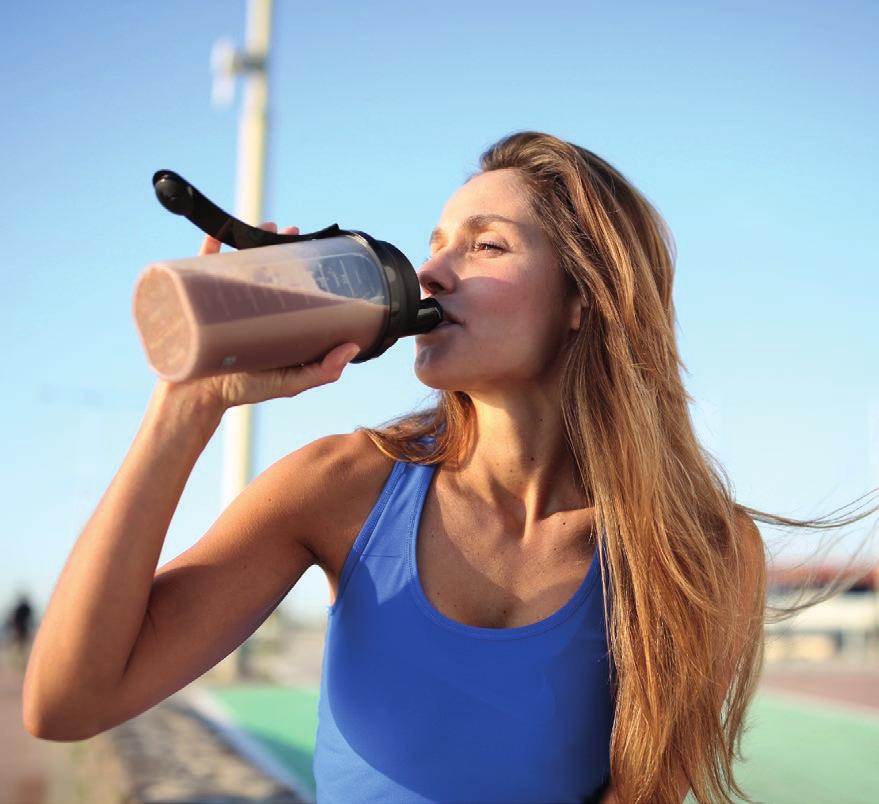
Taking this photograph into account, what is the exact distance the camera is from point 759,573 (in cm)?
221

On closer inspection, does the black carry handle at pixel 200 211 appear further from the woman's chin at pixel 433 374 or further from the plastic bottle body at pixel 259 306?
the woman's chin at pixel 433 374

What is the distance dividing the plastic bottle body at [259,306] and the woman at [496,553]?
0.29ft

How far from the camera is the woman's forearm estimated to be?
1637 millimetres

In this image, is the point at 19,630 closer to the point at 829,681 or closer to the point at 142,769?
the point at 829,681

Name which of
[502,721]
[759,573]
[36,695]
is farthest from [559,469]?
[36,695]

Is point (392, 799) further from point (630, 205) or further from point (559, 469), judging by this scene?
point (630, 205)

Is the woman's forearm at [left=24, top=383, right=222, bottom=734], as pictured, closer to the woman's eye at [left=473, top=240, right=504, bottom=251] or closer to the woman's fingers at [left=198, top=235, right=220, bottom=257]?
the woman's fingers at [left=198, top=235, right=220, bottom=257]

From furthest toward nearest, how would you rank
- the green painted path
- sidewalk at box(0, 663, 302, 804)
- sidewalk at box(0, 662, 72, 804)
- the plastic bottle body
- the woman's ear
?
1. the green painted path
2. sidewalk at box(0, 662, 72, 804)
3. sidewalk at box(0, 663, 302, 804)
4. the woman's ear
5. the plastic bottle body

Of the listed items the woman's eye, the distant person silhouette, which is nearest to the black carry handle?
the woman's eye

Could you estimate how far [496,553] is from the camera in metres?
2.10

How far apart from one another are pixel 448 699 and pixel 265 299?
30.2 inches

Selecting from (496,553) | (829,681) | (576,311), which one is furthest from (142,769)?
(829,681)

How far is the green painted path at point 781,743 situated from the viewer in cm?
729

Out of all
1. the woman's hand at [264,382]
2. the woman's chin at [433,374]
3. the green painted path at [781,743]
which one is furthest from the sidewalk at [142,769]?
the woman's hand at [264,382]
